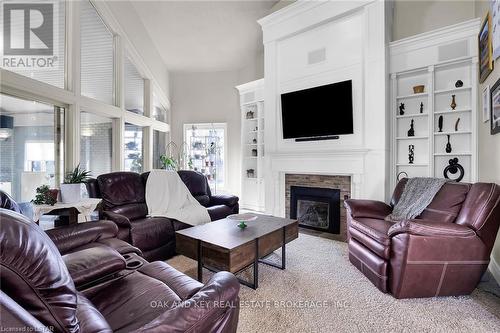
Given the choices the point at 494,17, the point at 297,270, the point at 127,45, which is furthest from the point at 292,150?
the point at 127,45

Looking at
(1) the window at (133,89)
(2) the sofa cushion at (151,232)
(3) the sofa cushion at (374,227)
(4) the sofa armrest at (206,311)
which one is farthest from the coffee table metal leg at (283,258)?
(1) the window at (133,89)

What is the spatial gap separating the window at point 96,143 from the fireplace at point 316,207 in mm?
3124

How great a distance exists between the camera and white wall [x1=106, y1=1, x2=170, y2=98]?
414cm

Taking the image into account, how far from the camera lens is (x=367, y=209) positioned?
290cm

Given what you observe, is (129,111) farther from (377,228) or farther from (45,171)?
(377,228)

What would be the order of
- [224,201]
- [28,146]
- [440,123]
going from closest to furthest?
[28,146], [440,123], [224,201]

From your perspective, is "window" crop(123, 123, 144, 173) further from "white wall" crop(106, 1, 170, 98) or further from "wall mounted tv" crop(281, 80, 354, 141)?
"wall mounted tv" crop(281, 80, 354, 141)

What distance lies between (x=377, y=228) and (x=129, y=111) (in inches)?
174

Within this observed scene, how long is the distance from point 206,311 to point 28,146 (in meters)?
2.92

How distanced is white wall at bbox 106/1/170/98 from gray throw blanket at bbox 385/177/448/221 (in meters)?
4.76

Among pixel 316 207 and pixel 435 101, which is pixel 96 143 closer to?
pixel 316 207

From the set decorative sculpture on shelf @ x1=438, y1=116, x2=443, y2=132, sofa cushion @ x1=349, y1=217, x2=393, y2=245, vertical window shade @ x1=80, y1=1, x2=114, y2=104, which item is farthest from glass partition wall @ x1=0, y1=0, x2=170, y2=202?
decorative sculpture on shelf @ x1=438, y1=116, x2=443, y2=132

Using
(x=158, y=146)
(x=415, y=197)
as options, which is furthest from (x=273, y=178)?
(x=158, y=146)

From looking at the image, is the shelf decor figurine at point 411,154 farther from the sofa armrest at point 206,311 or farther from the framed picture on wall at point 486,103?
the sofa armrest at point 206,311
